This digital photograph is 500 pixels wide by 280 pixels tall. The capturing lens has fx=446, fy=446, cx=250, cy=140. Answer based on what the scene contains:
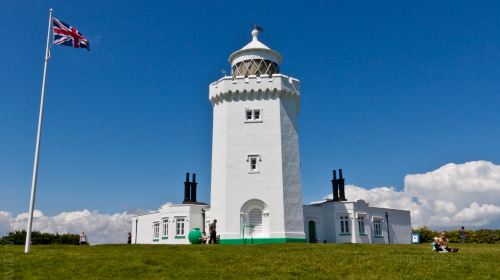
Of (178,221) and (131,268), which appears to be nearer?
(131,268)

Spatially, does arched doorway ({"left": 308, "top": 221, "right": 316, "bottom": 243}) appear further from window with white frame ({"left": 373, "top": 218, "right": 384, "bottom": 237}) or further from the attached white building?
window with white frame ({"left": 373, "top": 218, "right": 384, "bottom": 237})

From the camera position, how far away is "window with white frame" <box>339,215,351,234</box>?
128ft

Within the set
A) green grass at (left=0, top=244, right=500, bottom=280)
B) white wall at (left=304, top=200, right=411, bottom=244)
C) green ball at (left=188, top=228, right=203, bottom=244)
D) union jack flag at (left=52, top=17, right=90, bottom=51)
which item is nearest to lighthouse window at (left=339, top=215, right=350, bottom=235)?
white wall at (left=304, top=200, right=411, bottom=244)

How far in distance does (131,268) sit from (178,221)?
22.2 m

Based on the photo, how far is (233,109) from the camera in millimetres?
34156

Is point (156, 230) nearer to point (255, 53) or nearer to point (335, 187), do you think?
point (335, 187)

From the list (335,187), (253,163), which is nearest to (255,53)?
(253,163)

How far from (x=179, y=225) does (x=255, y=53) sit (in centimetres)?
1593

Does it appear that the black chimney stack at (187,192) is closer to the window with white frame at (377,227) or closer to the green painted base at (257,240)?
the green painted base at (257,240)

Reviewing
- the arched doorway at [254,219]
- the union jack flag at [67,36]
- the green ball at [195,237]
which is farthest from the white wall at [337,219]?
the union jack flag at [67,36]

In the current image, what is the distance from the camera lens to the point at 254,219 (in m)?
32.5

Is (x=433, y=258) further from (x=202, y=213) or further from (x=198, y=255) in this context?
(x=202, y=213)

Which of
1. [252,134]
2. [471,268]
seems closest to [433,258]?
[471,268]

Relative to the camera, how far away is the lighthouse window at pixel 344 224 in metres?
38.8
